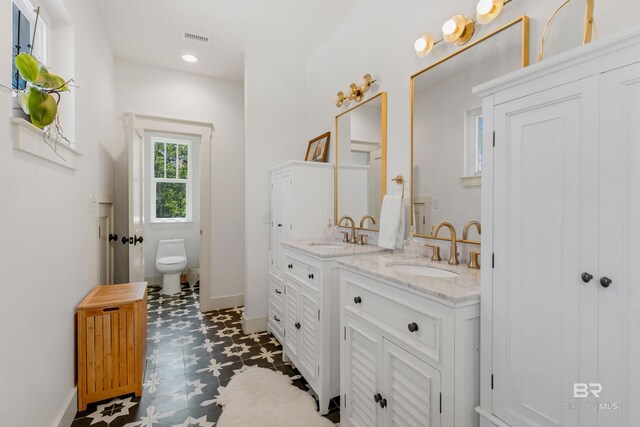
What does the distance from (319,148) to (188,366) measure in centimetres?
224

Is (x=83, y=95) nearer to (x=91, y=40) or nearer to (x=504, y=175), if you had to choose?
(x=91, y=40)

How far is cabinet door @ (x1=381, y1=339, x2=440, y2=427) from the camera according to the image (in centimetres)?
112

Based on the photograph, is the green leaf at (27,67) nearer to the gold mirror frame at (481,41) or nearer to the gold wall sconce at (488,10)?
the gold mirror frame at (481,41)

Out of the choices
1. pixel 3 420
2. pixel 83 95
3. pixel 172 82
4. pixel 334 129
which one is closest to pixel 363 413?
pixel 3 420

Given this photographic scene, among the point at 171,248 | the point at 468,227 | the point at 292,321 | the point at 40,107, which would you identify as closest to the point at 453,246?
the point at 468,227

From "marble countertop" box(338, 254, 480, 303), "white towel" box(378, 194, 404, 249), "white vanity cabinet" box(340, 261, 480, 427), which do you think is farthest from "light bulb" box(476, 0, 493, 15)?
"white vanity cabinet" box(340, 261, 480, 427)

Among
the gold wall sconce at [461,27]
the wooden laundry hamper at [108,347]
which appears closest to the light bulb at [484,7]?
the gold wall sconce at [461,27]

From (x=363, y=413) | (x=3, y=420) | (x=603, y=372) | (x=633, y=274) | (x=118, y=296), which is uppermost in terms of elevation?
(x=633, y=274)

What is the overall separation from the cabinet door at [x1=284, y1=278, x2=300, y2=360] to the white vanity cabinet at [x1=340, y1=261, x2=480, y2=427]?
0.66m

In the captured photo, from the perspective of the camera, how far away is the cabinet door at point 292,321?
89.0 inches

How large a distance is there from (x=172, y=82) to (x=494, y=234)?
3947 mm

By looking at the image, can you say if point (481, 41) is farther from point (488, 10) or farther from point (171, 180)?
point (171, 180)

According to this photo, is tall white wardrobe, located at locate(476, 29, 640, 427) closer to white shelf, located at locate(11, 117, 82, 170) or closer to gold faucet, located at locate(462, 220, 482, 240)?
gold faucet, located at locate(462, 220, 482, 240)

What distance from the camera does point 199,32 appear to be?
2.90 meters
